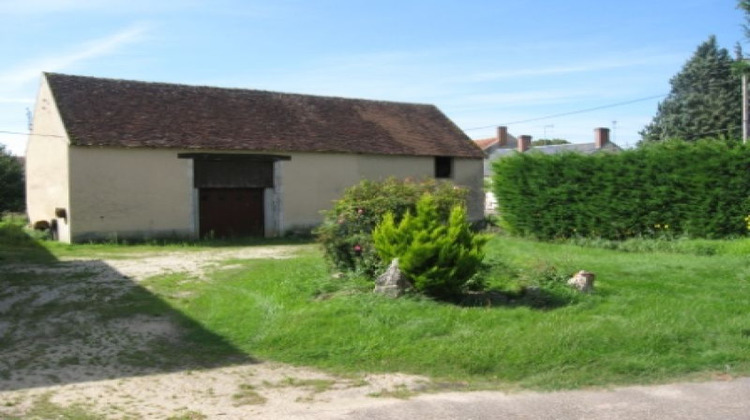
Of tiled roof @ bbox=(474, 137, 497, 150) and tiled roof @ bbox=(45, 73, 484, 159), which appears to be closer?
tiled roof @ bbox=(45, 73, 484, 159)

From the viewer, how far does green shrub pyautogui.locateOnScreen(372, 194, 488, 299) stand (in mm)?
8344

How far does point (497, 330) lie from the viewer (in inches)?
288

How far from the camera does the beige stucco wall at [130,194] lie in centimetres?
1981

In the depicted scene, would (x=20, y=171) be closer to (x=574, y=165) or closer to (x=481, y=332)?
(x=574, y=165)

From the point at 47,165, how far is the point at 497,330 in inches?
768

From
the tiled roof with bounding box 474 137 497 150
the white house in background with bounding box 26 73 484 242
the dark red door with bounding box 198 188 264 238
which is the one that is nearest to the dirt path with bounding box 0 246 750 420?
the white house in background with bounding box 26 73 484 242

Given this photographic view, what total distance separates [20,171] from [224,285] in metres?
25.6

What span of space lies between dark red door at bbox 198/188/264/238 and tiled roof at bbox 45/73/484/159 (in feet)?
5.41

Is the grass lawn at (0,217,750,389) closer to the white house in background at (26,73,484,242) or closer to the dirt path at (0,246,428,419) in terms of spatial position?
the dirt path at (0,246,428,419)

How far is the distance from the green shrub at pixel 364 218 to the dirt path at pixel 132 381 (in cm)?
274

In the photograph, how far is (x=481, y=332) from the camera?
7285 millimetres

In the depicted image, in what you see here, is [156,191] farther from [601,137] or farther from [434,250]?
[601,137]

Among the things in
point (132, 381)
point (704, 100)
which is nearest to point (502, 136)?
point (704, 100)

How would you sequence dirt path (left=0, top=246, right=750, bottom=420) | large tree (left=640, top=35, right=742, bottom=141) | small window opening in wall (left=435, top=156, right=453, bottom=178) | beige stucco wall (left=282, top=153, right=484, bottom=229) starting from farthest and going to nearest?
large tree (left=640, top=35, right=742, bottom=141), small window opening in wall (left=435, top=156, right=453, bottom=178), beige stucco wall (left=282, top=153, right=484, bottom=229), dirt path (left=0, top=246, right=750, bottom=420)
